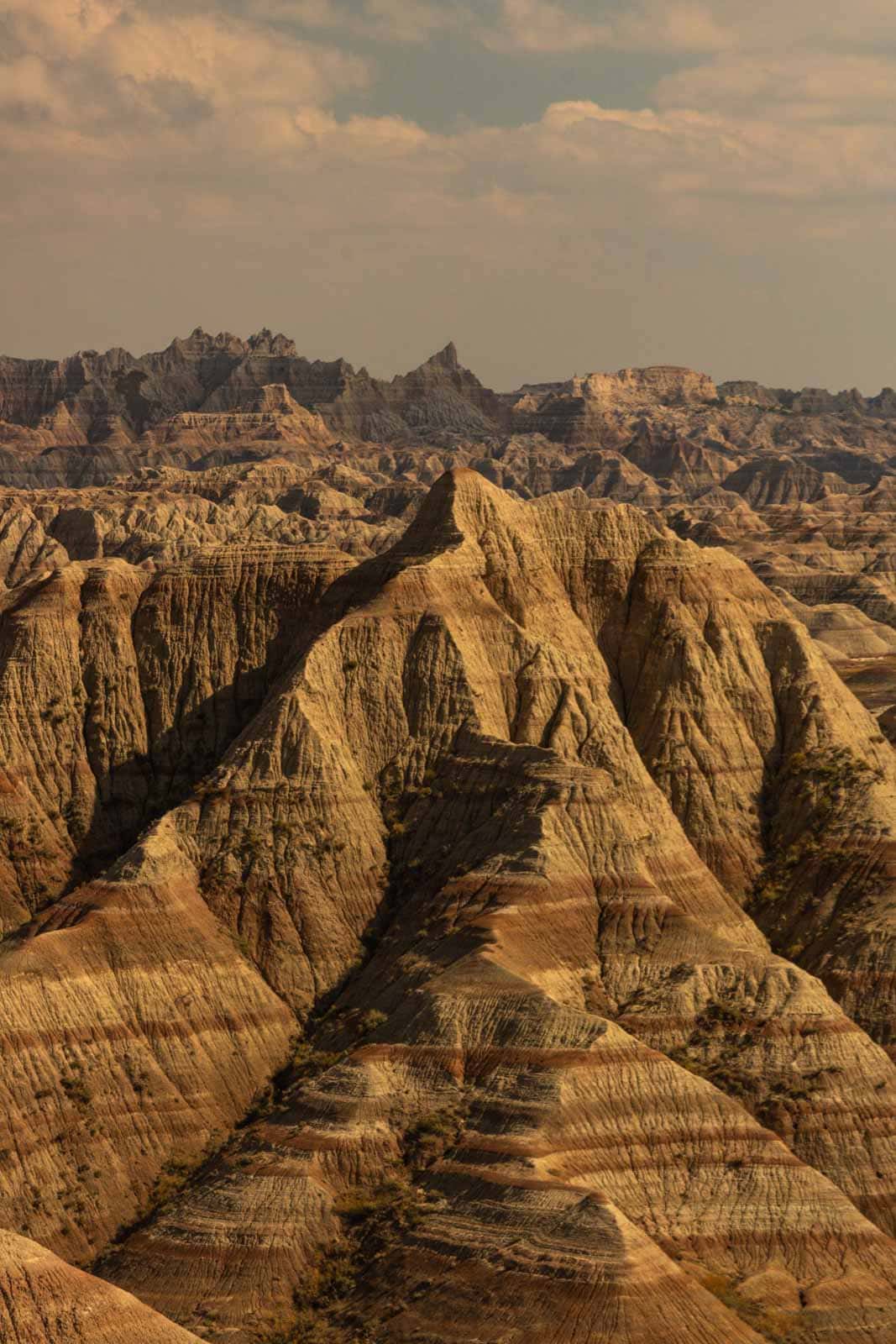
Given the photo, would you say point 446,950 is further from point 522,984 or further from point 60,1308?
point 60,1308

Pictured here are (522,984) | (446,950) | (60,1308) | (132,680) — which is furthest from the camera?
(132,680)

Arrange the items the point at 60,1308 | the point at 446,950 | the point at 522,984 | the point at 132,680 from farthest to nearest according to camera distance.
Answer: the point at 132,680 < the point at 446,950 < the point at 522,984 < the point at 60,1308

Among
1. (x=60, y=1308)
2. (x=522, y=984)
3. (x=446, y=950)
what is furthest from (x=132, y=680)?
(x=60, y=1308)

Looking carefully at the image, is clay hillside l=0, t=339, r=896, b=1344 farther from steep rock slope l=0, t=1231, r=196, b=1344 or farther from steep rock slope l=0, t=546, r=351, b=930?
steep rock slope l=0, t=546, r=351, b=930

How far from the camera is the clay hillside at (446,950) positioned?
296 ft

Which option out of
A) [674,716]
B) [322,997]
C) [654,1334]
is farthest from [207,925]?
[654,1334]

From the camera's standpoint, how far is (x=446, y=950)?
110 meters

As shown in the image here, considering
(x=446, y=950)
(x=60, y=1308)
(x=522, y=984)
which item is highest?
(x=446, y=950)

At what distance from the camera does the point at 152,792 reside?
144m

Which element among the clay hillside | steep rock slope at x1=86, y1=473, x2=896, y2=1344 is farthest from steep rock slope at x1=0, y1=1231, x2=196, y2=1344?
steep rock slope at x1=86, y1=473, x2=896, y2=1344

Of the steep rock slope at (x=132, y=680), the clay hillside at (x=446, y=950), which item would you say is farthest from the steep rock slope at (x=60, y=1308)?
the steep rock slope at (x=132, y=680)

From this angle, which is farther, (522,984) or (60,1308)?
(522,984)

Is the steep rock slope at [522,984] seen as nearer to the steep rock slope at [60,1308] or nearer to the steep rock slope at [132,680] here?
the steep rock slope at [132,680]

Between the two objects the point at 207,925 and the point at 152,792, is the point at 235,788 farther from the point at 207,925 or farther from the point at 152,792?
the point at 152,792
